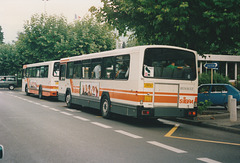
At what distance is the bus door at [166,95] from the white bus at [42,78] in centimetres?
1296

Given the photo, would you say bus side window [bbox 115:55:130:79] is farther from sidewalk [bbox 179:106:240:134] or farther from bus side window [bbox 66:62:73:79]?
bus side window [bbox 66:62:73:79]

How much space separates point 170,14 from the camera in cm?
1084

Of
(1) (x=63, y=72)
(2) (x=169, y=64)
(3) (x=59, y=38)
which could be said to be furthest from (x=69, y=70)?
(3) (x=59, y=38)

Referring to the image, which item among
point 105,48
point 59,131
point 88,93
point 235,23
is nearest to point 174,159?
point 59,131

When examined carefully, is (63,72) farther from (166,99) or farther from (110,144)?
(110,144)

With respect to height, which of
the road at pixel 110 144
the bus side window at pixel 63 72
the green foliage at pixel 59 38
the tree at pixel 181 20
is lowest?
the road at pixel 110 144

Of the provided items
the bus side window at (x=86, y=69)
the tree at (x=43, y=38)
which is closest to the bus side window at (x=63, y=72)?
the bus side window at (x=86, y=69)

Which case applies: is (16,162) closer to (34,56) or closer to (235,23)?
(235,23)

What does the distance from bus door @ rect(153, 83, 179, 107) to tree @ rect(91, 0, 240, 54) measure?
77.6 inches

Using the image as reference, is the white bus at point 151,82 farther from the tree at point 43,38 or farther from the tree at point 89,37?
the tree at point 43,38

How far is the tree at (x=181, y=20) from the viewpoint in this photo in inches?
417

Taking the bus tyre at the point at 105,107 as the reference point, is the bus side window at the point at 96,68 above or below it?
above

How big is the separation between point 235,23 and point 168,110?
342cm

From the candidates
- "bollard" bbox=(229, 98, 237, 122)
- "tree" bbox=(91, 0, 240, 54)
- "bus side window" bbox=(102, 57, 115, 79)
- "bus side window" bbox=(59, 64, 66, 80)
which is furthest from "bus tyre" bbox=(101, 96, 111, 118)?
"bus side window" bbox=(59, 64, 66, 80)
